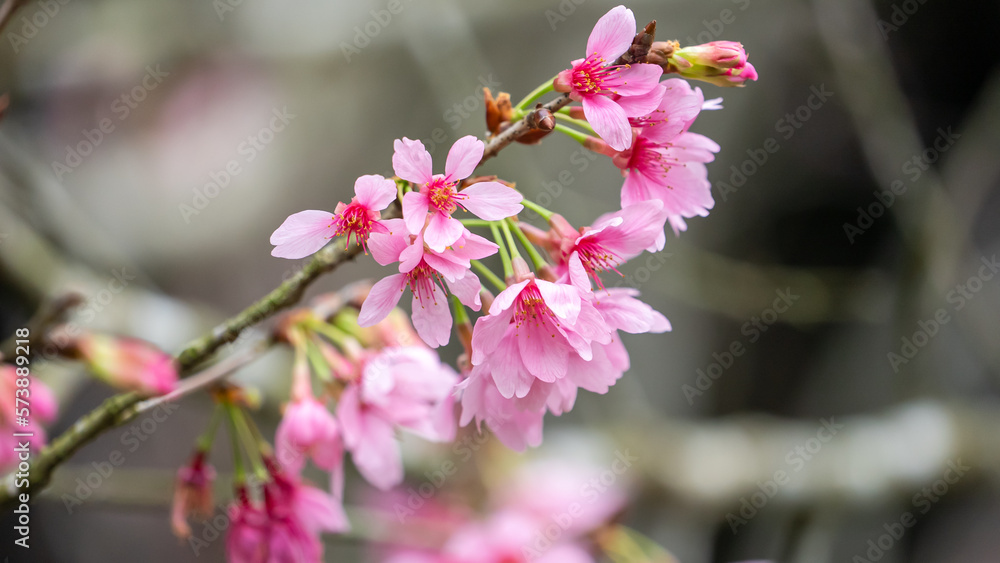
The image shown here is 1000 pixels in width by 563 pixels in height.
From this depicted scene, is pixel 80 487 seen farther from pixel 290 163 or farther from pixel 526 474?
pixel 290 163

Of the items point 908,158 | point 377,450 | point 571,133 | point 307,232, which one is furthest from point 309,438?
point 908,158

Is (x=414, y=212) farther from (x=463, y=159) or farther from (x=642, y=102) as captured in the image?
(x=642, y=102)

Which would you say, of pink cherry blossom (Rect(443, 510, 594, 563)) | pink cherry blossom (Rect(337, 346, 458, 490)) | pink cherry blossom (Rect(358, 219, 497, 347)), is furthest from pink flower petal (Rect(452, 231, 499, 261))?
pink cherry blossom (Rect(443, 510, 594, 563))

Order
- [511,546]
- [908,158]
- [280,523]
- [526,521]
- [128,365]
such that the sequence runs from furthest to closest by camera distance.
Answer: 1. [908,158]
2. [526,521]
3. [511,546]
4. [280,523]
5. [128,365]

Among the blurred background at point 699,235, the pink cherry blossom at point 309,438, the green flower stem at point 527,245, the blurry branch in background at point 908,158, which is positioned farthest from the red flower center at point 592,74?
the blurry branch in background at point 908,158

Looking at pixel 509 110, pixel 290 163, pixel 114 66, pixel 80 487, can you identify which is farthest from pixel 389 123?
pixel 509 110

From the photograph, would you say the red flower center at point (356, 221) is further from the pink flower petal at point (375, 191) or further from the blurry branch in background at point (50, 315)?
the blurry branch in background at point (50, 315)
